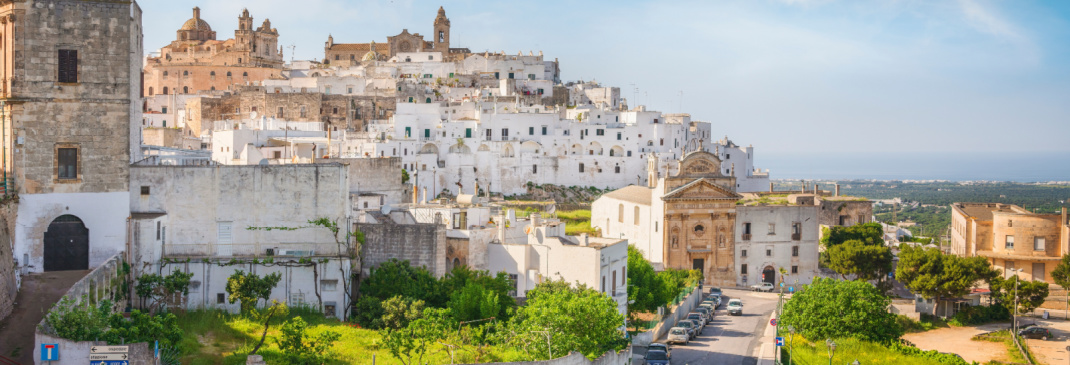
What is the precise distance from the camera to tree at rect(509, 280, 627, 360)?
81.7 feet

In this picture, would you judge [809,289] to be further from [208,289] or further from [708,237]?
[208,289]

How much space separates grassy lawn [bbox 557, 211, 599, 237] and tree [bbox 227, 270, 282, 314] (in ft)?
Result: 82.6

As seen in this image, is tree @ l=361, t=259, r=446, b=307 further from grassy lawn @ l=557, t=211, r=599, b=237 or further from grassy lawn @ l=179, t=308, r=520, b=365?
grassy lawn @ l=557, t=211, r=599, b=237

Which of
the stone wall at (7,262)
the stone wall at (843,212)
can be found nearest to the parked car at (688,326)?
the stone wall at (7,262)

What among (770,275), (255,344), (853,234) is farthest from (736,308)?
(255,344)

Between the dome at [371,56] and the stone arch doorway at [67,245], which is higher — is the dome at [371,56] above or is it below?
above

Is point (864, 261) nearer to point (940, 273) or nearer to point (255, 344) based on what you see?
point (940, 273)

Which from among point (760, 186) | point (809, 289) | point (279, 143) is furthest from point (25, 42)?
point (760, 186)

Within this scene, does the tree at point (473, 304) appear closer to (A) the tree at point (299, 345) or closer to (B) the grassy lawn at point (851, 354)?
(A) the tree at point (299, 345)

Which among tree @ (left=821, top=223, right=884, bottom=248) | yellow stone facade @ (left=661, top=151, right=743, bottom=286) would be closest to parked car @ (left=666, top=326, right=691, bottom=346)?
yellow stone facade @ (left=661, top=151, right=743, bottom=286)

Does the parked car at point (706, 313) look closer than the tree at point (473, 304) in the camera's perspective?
No

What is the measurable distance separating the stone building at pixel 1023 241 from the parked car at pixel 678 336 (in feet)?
73.4

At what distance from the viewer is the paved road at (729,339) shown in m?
32.2

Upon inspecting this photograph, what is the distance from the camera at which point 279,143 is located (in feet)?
173
